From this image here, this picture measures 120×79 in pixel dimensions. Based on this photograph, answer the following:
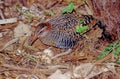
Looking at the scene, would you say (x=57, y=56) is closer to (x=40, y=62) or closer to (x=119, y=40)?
(x=40, y=62)

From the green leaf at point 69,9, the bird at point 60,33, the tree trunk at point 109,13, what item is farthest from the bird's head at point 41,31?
the tree trunk at point 109,13

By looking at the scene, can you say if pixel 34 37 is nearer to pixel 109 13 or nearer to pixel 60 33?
pixel 60 33

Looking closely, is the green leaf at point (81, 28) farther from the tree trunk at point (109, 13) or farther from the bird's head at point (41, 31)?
the bird's head at point (41, 31)

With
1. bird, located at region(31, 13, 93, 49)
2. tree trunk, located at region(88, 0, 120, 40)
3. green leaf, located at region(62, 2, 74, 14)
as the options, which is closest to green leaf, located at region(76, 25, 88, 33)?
bird, located at region(31, 13, 93, 49)

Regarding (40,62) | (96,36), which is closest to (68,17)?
(96,36)

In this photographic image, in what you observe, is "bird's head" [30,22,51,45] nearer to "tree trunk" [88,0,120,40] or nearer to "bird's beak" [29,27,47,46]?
"bird's beak" [29,27,47,46]

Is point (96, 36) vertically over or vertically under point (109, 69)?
over
